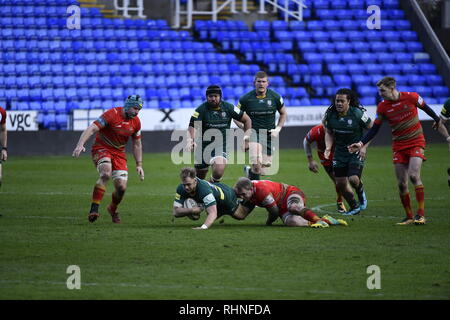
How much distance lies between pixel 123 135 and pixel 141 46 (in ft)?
60.1

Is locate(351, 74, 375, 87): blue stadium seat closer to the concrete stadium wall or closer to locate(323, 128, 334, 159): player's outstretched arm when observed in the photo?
the concrete stadium wall

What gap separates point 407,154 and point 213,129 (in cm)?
334

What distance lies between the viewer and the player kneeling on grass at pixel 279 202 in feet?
40.5

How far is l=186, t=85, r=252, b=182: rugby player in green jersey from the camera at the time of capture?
14.8 m

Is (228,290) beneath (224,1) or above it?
beneath

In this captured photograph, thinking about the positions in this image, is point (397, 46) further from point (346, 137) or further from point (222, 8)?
point (346, 137)

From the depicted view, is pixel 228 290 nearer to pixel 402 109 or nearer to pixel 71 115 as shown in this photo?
pixel 402 109

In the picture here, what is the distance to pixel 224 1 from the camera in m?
34.6

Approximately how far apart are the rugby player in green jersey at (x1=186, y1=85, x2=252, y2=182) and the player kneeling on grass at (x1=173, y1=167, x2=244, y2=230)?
226 cm

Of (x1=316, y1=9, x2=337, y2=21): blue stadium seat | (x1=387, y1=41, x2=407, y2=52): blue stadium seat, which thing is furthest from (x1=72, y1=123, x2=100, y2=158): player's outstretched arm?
(x1=387, y1=41, x2=407, y2=52): blue stadium seat

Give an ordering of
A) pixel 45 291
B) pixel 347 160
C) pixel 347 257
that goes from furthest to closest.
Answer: pixel 347 160, pixel 347 257, pixel 45 291

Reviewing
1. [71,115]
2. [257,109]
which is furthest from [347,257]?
[71,115]

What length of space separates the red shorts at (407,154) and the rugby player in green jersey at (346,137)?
61.6 inches

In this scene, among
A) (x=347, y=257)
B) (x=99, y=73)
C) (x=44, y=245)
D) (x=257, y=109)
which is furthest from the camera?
(x=99, y=73)
